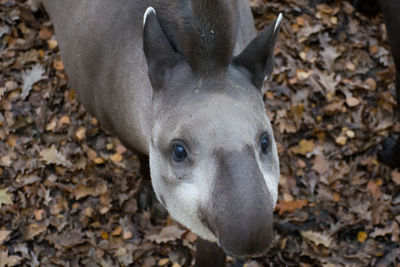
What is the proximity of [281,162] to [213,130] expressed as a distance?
2682 mm

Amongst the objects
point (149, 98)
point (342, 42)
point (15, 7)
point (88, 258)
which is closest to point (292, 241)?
point (88, 258)

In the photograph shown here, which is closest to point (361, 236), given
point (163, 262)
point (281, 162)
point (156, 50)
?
point (281, 162)

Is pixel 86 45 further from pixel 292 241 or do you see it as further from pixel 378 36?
pixel 378 36

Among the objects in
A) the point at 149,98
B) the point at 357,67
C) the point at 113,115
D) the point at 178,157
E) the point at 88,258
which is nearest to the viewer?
the point at 178,157

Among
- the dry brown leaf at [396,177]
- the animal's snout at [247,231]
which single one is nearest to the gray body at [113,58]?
the animal's snout at [247,231]

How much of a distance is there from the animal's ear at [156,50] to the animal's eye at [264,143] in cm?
63

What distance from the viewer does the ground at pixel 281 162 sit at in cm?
434

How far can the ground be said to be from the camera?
4.34 meters

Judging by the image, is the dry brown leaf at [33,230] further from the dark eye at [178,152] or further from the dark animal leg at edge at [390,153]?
the dark animal leg at edge at [390,153]

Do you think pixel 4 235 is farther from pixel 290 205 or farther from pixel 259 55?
pixel 259 55

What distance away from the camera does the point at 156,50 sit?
2533 mm

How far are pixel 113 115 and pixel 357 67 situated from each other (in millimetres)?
3196

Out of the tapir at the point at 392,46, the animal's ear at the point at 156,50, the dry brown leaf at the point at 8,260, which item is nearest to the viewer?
the animal's ear at the point at 156,50

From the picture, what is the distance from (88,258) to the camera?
14.0 feet
